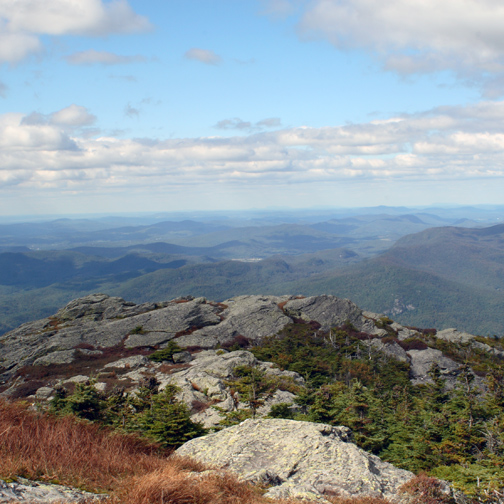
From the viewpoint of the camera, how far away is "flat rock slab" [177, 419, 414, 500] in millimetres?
11727

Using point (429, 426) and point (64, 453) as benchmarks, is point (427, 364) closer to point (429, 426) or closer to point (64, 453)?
point (429, 426)

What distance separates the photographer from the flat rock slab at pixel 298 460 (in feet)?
38.5

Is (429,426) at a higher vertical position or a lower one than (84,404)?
lower

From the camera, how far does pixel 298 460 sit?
13.4 metres

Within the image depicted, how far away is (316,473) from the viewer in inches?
496

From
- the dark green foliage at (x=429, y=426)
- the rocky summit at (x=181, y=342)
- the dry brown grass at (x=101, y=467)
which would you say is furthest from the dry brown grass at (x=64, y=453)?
the rocky summit at (x=181, y=342)

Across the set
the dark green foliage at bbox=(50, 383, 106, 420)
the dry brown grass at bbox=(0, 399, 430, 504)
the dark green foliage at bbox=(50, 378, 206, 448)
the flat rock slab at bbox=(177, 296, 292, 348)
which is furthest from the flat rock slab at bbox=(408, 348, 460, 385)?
the dry brown grass at bbox=(0, 399, 430, 504)

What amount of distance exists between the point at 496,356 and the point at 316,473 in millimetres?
86311

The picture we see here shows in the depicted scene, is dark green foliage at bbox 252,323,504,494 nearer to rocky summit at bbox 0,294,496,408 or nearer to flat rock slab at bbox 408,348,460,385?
rocky summit at bbox 0,294,496,408

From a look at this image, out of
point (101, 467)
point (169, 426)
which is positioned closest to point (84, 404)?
point (169, 426)

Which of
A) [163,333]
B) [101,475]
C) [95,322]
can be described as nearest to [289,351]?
[163,333]

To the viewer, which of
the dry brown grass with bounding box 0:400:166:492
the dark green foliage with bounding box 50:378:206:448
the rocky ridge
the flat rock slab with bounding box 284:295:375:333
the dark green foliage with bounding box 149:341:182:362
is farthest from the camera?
the flat rock slab with bounding box 284:295:375:333

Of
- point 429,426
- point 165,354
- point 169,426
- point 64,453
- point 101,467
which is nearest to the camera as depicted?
point 64,453

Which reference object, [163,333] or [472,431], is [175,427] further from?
[163,333]
